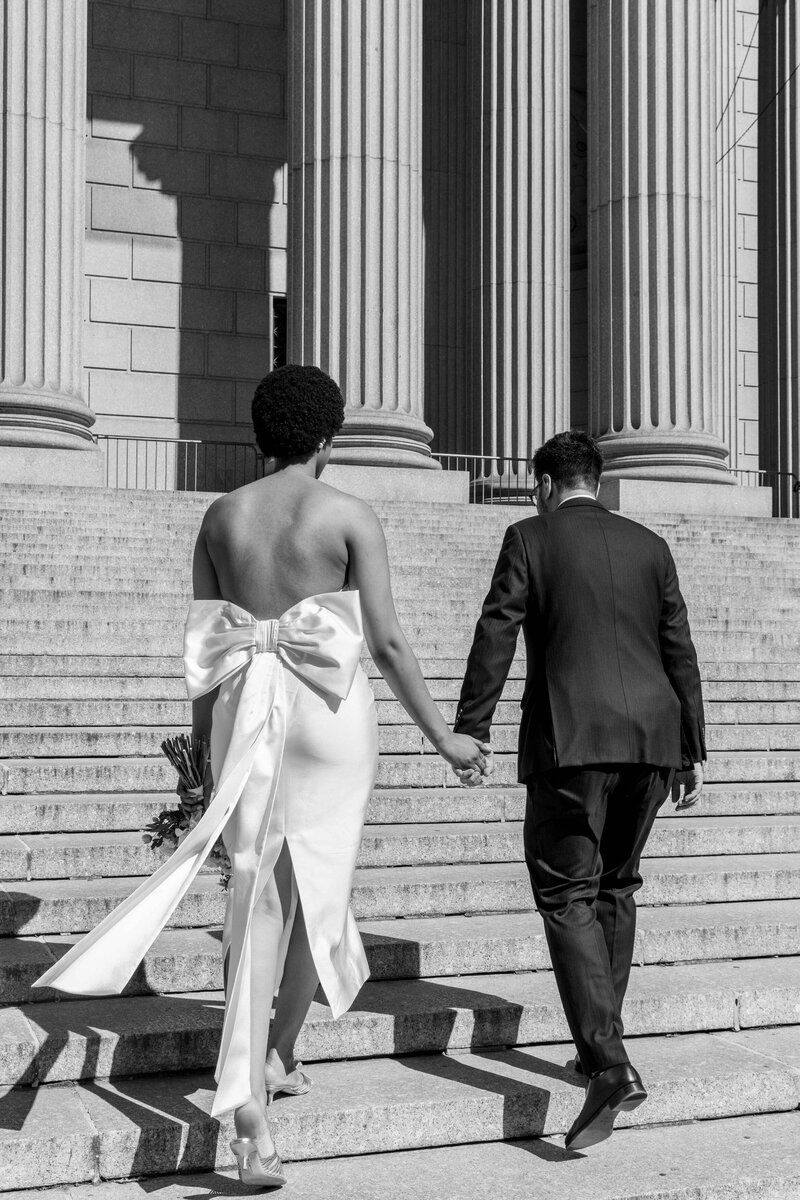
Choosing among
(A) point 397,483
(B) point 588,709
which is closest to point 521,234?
(A) point 397,483

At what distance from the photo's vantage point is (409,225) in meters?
15.1

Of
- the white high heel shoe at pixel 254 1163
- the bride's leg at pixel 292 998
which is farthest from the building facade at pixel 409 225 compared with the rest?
the white high heel shoe at pixel 254 1163

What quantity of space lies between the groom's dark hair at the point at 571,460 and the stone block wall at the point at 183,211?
1631 centimetres

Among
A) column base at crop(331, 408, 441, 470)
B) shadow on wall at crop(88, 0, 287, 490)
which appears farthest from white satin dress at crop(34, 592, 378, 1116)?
shadow on wall at crop(88, 0, 287, 490)

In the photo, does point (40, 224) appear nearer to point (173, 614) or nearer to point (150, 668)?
point (173, 614)

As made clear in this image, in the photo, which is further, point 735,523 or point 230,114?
point 230,114

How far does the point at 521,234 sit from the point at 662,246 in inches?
83.3

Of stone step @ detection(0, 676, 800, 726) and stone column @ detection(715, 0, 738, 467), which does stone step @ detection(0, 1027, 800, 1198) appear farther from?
stone column @ detection(715, 0, 738, 467)

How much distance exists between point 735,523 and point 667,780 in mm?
10568

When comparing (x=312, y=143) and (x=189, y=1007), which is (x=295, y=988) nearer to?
(x=189, y=1007)

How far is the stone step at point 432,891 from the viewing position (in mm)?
5297

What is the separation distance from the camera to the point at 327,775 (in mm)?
3822

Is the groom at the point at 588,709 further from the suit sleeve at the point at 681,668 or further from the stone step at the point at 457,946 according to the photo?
the stone step at the point at 457,946

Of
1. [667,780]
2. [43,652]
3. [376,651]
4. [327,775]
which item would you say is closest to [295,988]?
[327,775]
